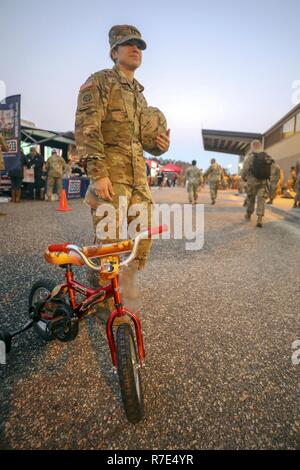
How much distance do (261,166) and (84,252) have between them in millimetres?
6929

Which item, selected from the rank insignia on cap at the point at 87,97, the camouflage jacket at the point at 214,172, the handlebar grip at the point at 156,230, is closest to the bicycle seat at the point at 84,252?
the handlebar grip at the point at 156,230

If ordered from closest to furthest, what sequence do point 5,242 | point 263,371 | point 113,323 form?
point 113,323
point 263,371
point 5,242

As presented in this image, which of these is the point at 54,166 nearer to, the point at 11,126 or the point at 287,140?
the point at 11,126

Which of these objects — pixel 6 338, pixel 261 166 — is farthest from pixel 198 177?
pixel 6 338

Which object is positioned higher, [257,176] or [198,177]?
[198,177]

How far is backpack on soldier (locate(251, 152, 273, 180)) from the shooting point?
23.9 ft

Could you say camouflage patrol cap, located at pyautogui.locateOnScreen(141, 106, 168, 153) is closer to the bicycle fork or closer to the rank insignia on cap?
the rank insignia on cap

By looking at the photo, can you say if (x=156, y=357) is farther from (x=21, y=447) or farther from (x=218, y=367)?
(x=21, y=447)

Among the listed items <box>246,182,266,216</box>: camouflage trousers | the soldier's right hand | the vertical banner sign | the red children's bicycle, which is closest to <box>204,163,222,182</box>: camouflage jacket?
<box>246,182,266,216</box>: camouflage trousers

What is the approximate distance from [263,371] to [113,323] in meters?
1.14

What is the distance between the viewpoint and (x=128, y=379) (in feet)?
4.41

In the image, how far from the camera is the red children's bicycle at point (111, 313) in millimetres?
1381

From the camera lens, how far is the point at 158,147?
2.40 m

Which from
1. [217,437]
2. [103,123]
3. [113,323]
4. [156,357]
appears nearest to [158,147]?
[103,123]
